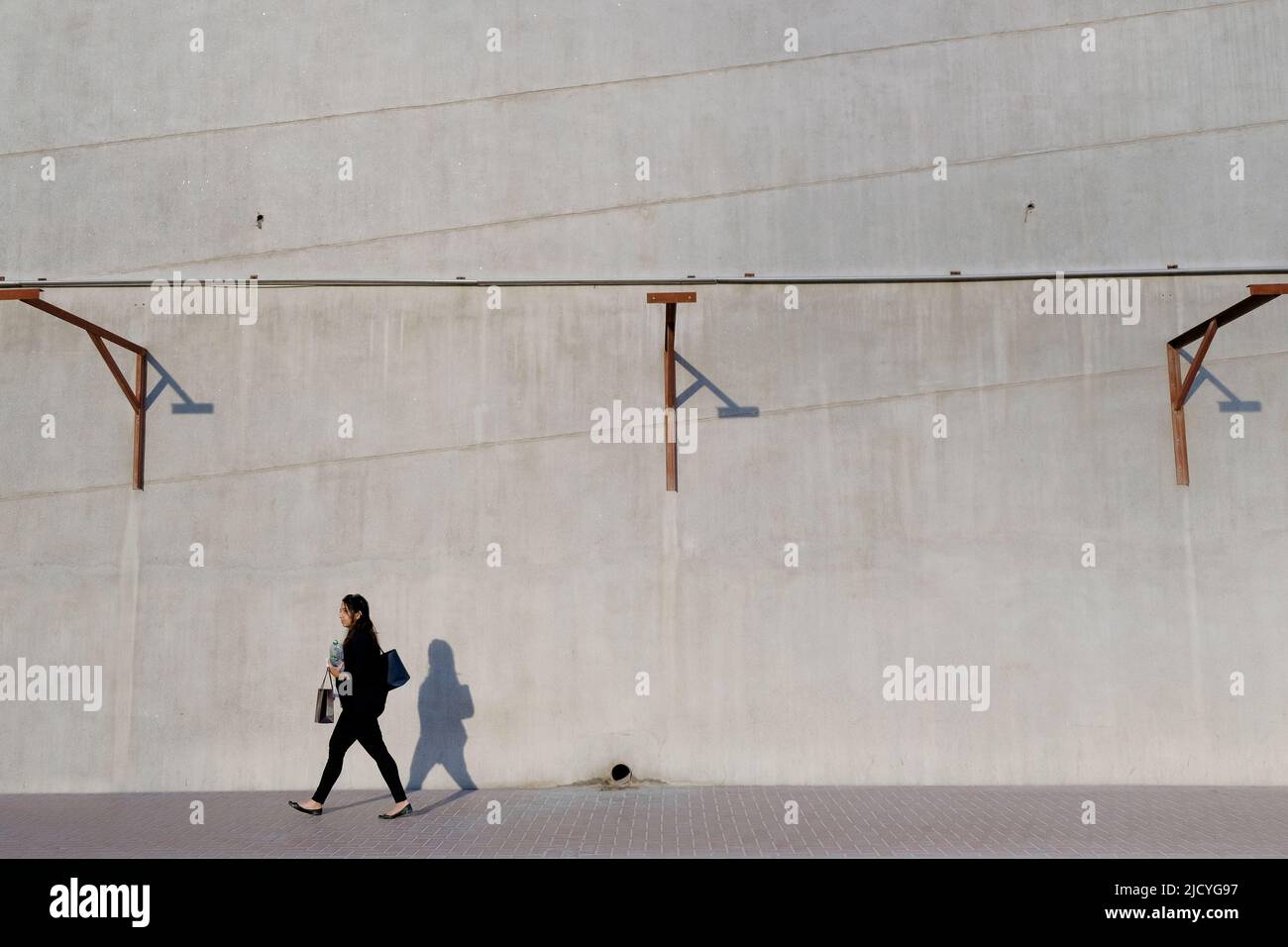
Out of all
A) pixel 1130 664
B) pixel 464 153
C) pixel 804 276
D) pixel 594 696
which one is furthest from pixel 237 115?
pixel 1130 664

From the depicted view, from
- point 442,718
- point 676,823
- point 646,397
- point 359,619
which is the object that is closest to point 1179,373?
point 646,397

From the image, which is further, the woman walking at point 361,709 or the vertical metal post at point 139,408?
the vertical metal post at point 139,408

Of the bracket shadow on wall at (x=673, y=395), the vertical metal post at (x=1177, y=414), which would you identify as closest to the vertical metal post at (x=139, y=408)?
the bracket shadow on wall at (x=673, y=395)

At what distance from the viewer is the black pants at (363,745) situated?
321 inches

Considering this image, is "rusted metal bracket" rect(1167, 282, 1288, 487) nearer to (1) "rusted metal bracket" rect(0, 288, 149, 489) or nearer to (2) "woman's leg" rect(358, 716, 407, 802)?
(2) "woman's leg" rect(358, 716, 407, 802)

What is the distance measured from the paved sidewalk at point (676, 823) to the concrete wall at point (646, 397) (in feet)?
1.32

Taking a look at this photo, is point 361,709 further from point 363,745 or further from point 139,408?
point 139,408

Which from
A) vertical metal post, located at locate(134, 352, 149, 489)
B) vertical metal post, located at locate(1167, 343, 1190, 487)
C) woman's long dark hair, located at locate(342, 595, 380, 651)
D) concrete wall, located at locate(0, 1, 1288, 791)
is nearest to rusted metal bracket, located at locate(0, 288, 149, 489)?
vertical metal post, located at locate(134, 352, 149, 489)

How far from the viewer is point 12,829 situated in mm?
7887

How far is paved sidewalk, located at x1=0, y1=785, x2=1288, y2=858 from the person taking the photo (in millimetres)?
7137

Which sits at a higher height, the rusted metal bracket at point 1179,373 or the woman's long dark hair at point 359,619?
the rusted metal bracket at point 1179,373

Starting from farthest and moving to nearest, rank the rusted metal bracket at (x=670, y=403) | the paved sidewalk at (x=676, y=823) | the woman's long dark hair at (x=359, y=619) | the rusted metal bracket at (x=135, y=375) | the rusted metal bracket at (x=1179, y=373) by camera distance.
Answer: the rusted metal bracket at (x=670, y=403) → the rusted metal bracket at (x=135, y=375) → the rusted metal bracket at (x=1179, y=373) → the woman's long dark hair at (x=359, y=619) → the paved sidewalk at (x=676, y=823)

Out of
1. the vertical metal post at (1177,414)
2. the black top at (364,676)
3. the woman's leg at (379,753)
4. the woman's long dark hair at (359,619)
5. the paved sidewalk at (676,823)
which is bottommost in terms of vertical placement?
the paved sidewalk at (676,823)

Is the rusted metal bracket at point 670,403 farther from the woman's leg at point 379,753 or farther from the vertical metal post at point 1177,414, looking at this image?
the vertical metal post at point 1177,414
